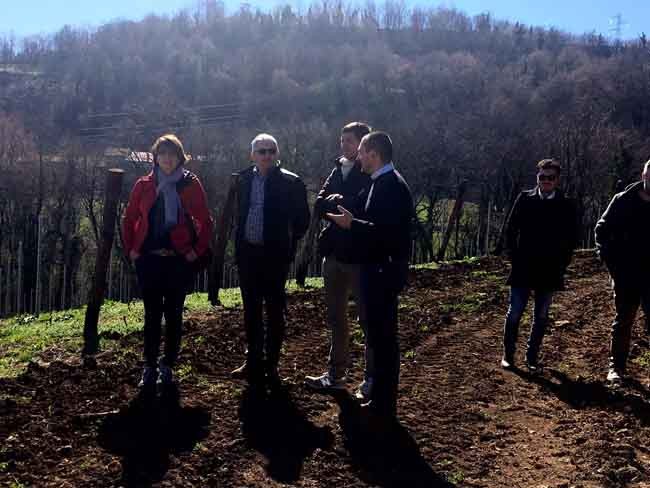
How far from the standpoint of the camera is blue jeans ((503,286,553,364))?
Result: 21.0ft

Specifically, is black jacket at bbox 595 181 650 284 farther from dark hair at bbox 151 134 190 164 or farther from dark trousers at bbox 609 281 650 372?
dark hair at bbox 151 134 190 164

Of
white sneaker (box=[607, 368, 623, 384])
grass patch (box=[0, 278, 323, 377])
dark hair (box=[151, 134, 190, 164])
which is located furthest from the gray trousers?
grass patch (box=[0, 278, 323, 377])

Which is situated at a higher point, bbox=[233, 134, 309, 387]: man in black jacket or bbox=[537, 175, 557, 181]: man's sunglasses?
bbox=[537, 175, 557, 181]: man's sunglasses

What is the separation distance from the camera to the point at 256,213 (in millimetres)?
5703

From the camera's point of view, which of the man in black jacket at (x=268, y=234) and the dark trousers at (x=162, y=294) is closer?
the dark trousers at (x=162, y=294)

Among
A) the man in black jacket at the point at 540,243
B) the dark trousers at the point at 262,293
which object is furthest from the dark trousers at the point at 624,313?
the dark trousers at the point at 262,293

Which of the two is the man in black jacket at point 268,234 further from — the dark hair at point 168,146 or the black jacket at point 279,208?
the dark hair at point 168,146

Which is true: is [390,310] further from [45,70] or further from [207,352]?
[45,70]

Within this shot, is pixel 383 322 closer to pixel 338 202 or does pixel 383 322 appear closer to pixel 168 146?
pixel 338 202

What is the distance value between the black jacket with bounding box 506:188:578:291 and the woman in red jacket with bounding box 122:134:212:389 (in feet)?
9.10

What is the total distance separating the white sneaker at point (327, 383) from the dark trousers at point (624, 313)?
2402mm

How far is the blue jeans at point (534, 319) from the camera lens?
6414 millimetres

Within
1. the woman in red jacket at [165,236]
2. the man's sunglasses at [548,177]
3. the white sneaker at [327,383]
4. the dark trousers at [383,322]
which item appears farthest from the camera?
the man's sunglasses at [548,177]

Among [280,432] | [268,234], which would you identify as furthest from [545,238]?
[280,432]
